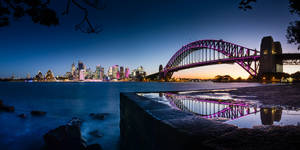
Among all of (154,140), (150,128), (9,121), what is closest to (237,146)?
(154,140)

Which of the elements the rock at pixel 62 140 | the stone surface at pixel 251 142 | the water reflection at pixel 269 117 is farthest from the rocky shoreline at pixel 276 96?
the rock at pixel 62 140

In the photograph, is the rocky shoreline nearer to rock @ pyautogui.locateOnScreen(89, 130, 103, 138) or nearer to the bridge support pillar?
rock @ pyautogui.locateOnScreen(89, 130, 103, 138)

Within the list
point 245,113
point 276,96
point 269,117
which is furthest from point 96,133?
point 276,96

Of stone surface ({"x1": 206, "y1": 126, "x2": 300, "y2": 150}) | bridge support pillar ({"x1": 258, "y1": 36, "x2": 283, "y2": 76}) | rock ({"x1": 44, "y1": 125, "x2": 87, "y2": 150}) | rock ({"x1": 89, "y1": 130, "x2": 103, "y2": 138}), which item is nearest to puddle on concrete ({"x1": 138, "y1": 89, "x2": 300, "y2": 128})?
stone surface ({"x1": 206, "y1": 126, "x2": 300, "y2": 150})

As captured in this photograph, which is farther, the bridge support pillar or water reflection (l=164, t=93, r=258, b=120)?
the bridge support pillar

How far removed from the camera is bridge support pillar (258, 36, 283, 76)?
2998 cm

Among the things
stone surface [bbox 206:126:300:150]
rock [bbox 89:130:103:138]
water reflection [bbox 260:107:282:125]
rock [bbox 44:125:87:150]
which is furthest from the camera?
rock [bbox 89:130:103:138]

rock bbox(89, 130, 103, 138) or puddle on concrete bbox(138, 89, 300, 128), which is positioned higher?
puddle on concrete bbox(138, 89, 300, 128)

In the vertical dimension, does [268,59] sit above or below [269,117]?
above

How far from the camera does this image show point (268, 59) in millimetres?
30125

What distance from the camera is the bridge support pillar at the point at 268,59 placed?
2998 centimetres

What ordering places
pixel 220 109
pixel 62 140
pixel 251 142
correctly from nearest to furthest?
pixel 251 142 < pixel 220 109 < pixel 62 140

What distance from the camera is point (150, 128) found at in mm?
2010

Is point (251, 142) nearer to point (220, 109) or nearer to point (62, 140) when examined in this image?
point (220, 109)
